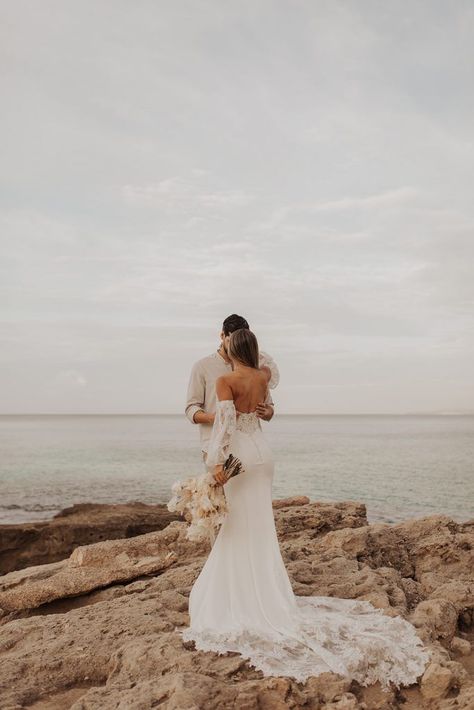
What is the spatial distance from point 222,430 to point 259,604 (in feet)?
5.62

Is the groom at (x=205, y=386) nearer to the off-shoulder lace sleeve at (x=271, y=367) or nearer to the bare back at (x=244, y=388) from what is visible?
the off-shoulder lace sleeve at (x=271, y=367)

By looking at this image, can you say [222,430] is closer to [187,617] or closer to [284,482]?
[187,617]

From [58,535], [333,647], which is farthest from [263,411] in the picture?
[58,535]

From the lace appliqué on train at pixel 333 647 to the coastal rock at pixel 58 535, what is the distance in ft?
34.2

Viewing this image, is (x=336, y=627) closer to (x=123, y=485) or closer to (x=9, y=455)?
(x=123, y=485)

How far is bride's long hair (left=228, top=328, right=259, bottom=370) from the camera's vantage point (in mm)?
5566

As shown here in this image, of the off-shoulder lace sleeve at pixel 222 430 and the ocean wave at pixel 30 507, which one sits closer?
the off-shoulder lace sleeve at pixel 222 430

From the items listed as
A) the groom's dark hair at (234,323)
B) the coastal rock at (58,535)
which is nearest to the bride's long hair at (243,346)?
the groom's dark hair at (234,323)

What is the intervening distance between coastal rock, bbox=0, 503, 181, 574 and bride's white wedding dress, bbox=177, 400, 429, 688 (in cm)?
1000

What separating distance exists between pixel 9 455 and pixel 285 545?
55124mm

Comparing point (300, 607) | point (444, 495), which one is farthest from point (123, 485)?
point (300, 607)

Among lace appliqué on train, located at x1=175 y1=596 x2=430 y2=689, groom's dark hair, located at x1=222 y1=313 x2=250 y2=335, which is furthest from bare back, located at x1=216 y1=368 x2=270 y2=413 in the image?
lace appliqué on train, located at x1=175 y1=596 x2=430 y2=689

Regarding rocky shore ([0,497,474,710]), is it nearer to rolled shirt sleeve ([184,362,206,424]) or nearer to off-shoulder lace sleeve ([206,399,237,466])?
off-shoulder lace sleeve ([206,399,237,466])

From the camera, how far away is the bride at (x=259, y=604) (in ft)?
15.7
